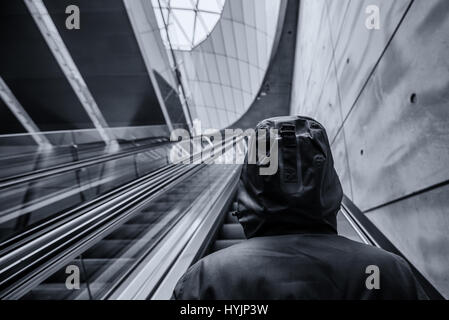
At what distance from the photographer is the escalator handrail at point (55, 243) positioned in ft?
4.16

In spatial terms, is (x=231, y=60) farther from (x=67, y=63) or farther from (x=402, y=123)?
(x=402, y=123)

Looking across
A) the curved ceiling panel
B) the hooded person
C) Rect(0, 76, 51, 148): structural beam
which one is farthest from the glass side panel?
the curved ceiling panel

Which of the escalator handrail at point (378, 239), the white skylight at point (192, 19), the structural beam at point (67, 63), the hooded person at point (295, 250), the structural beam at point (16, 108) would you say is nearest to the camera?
the hooded person at point (295, 250)

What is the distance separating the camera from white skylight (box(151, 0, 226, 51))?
1572 centimetres

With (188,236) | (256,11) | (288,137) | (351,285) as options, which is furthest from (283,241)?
(256,11)

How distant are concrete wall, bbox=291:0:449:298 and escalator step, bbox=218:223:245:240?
1567 millimetres

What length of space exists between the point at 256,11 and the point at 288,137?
1537 centimetres

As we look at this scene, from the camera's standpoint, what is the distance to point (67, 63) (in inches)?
299

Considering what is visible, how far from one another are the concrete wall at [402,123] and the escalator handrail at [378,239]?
0.16ft

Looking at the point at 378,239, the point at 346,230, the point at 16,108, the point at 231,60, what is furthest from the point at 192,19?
the point at 378,239

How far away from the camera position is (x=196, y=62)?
20125 millimetres

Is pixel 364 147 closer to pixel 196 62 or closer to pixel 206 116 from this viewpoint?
pixel 196 62

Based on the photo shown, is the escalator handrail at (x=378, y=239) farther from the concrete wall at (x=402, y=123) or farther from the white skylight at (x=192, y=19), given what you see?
the white skylight at (x=192, y=19)

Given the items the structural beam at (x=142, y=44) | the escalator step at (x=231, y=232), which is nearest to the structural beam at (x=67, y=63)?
the structural beam at (x=142, y=44)
